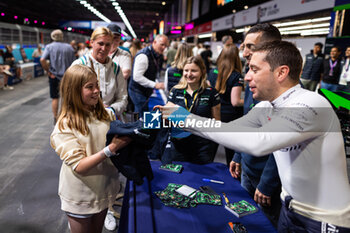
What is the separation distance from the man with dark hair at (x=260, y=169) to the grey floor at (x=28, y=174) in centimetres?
138

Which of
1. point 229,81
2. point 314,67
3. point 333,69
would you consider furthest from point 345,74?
point 229,81

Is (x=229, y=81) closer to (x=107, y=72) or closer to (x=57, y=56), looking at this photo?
(x=107, y=72)

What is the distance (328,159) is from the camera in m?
1.06

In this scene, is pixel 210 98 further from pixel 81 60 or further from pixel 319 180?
pixel 319 180

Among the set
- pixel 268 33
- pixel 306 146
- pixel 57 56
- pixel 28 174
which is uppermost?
pixel 268 33

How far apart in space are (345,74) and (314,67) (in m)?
1.20

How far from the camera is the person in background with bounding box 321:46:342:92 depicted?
20.4 ft

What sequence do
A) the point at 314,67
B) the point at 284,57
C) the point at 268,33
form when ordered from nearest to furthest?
the point at 284,57
the point at 268,33
the point at 314,67

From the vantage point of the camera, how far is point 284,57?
111cm

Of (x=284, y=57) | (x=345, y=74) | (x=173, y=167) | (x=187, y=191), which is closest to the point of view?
(x=284, y=57)

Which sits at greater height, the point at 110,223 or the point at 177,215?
the point at 177,215

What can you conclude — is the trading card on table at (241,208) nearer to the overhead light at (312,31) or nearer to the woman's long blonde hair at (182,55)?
the woman's long blonde hair at (182,55)

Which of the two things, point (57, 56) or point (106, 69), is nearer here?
point (106, 69)

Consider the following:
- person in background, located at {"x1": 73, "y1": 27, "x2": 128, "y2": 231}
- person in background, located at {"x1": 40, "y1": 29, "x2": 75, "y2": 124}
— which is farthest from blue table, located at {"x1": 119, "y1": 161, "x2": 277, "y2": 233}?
person in background, located at {"x1": 40, "y1": 29, "x2": 75, "y2": 124}
